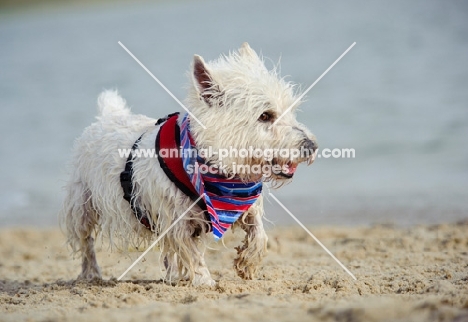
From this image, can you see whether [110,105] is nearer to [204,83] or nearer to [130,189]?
[130,189]

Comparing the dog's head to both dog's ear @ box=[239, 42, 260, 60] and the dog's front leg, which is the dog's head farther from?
the dog's front leg

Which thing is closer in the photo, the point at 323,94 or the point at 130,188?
the point at 130,188

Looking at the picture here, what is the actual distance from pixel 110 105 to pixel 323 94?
356 inches

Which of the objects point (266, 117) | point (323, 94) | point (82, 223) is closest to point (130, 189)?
point (82, 223)

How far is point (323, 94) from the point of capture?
551 inches

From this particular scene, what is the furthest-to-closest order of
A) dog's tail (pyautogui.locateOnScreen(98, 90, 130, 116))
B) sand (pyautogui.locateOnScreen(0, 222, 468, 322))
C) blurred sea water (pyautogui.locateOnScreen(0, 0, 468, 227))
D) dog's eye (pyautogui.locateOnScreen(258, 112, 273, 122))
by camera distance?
blurred sea water (pyautogui.locateOnScreen(0, 0, 468, 227))
dog's tail (pyautogui.locateOnScreen(98, 90, 130, 116))
dog's eye (pyautogui.locateOnScreen(258, 112, 273, 122))
sand (pyautogui.locateOnScreen(0, 222, 468, 322))

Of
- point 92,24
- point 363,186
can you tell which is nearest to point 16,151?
point 363,186

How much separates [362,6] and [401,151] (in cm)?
1810

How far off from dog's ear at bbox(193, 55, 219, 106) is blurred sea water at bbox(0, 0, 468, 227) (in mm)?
282

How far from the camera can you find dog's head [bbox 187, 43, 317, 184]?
13.5 ft

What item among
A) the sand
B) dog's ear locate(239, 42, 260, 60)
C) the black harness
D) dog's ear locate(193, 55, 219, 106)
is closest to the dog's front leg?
the sand

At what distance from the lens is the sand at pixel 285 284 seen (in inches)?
125

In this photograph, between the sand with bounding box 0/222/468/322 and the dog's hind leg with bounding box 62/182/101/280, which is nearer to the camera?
the sand with bounding box 0/222/468/322

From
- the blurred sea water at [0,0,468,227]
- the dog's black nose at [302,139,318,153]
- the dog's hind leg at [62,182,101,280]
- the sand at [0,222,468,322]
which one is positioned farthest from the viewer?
the blurred sea water at [0,0,468,227]
